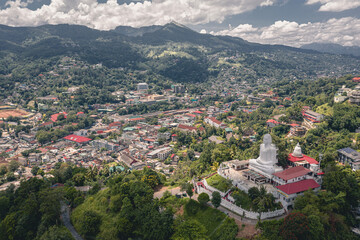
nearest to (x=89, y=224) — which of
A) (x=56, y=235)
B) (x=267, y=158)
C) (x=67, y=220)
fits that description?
(x=56, y=235)

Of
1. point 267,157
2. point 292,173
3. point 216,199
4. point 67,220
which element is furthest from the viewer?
point 67,220

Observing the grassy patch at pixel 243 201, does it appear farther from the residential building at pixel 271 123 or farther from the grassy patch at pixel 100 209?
the residential building at pixel 271 123

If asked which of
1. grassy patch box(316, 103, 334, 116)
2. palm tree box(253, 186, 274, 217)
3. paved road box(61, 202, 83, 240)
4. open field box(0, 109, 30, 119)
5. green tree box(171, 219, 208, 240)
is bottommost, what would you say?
open field box(0, 109, 30, 119)

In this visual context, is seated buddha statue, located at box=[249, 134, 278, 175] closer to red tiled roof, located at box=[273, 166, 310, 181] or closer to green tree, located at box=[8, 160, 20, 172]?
red tiled roof, located at box=[273, 166, 310, 181]

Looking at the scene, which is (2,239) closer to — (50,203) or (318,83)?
(50,203)

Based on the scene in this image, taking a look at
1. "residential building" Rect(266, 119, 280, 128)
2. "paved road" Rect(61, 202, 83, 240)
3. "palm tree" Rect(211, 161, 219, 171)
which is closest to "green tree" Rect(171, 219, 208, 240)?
"palm tree" Rect(211, 161, 219, 171)

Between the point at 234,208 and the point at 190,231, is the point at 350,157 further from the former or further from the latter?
the point at 190,231

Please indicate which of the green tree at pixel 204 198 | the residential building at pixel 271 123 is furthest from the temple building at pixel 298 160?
the residential building at pixel 271 123
